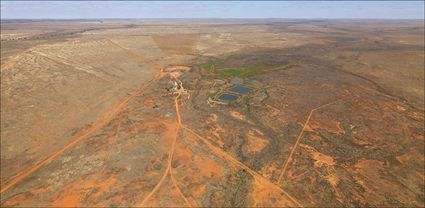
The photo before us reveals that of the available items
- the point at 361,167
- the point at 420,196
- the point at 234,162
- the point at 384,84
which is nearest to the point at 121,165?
the point at 234,162

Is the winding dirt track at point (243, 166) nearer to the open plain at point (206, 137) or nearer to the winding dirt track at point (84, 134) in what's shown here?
the open plain at point (206, 137)

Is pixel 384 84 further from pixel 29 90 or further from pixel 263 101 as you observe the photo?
pixel 29 90

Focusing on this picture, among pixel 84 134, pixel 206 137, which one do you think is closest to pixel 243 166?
pixel 206 137

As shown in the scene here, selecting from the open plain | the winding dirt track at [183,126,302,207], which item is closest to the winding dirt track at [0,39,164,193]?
the open plain

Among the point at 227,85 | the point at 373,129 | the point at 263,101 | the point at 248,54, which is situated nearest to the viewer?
the point at 373,129

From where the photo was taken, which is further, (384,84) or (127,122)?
(384,84)

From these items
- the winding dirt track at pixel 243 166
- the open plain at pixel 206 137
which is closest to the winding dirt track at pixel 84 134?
the open plain at pixel 206 137

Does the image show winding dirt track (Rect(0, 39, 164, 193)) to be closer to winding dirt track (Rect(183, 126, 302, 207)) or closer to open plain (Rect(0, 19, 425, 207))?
open plain (Rect(0, 19, 425, 207))

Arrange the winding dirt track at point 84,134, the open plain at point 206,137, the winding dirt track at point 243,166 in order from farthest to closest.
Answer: the winding dirt track at point 84,134 < the open plain at point 206,137 < the winding dirt track at point 243,166
